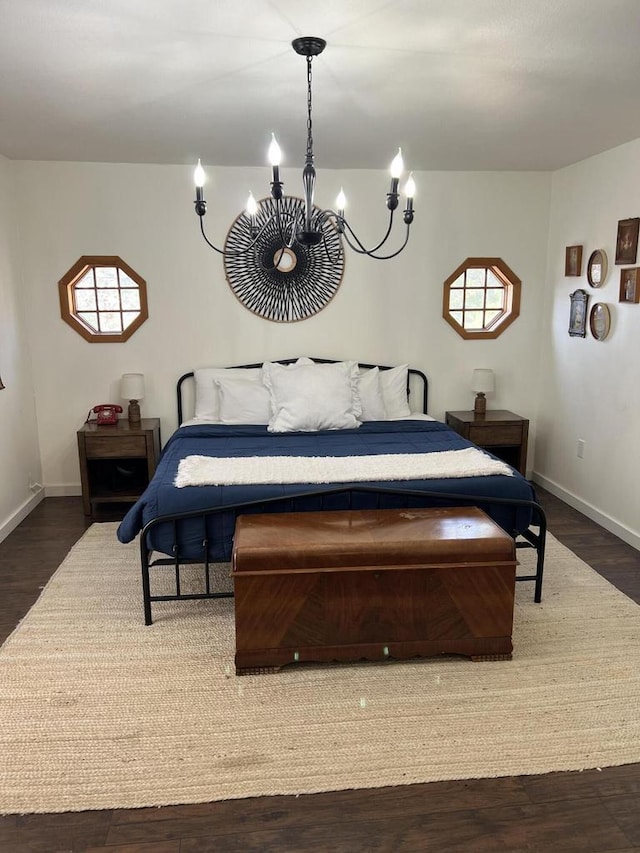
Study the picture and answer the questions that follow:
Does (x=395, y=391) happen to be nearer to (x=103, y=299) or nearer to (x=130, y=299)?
(x=130, y=299)

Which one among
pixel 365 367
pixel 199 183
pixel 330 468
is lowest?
pixel 330 468

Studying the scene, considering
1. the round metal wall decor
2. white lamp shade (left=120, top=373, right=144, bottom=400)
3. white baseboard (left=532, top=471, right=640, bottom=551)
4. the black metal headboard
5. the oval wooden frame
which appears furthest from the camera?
the black metal headboard

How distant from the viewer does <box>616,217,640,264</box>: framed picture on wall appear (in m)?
3.68

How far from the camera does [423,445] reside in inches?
145

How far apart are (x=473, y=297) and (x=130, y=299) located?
8.54 feet

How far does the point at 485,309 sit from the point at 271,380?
1855mm

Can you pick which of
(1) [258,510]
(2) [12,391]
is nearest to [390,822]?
(1) [258,510]

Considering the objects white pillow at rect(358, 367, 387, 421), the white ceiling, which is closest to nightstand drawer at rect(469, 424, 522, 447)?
white pillow at rect(358, 367, 387, 421)

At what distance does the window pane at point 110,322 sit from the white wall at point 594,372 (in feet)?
10.6

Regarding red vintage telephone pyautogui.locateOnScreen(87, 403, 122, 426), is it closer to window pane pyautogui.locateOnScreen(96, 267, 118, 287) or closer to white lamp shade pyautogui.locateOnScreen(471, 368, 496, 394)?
window pane pyautogui.locateOnScreen(96, 267, 118, 287)

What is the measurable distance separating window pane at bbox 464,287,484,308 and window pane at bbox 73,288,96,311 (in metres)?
2.81

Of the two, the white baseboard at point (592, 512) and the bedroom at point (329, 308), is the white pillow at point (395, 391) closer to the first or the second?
the bedroom at point (329, 308)

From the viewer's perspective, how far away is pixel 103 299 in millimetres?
4559

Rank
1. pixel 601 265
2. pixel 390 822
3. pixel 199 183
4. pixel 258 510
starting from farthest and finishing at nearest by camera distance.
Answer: pixel 601 265
pixel 258 510
pixel 199 183
pixel 390 822
